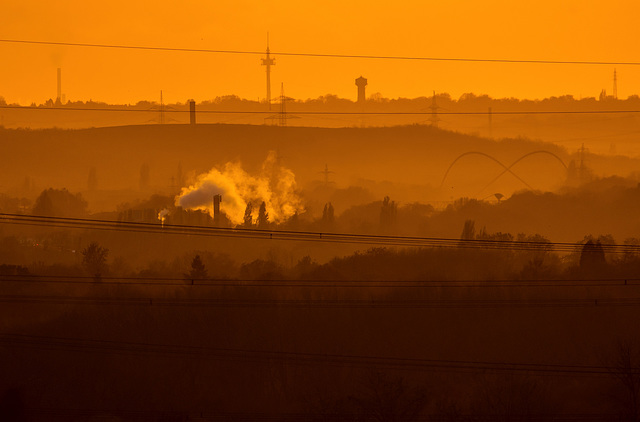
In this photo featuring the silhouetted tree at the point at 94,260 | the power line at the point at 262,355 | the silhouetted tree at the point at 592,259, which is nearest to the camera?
the power line at the point at 262,355

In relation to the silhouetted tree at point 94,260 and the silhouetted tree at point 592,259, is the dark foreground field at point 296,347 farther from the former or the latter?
the silhouetted tree at point 94,260

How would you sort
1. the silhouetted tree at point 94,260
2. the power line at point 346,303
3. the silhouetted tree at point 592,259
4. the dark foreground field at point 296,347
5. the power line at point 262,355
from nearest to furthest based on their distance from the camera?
the dark foreground field at point 296,347, the power line at point 262,355, the power line at point 346,303, the silhouetted tree at point 592,259, the silhouetted tree at point 94,260

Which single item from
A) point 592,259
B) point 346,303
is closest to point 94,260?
point 346,303

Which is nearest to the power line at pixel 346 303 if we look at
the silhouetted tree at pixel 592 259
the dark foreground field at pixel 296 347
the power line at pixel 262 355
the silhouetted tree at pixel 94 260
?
the dark foreground field at pixel 296 347

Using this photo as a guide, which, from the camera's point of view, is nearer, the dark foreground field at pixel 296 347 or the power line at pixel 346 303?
the dark foreground field at pixel 296 347

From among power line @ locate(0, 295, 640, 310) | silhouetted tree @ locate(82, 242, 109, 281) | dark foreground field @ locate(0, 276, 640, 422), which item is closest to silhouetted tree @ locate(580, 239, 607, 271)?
dark foreground field @ locate(0, 276, 640, 422)

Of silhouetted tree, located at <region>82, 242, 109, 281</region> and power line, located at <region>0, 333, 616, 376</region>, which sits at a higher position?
silhouetted tree, located at <region>82, 242, 109, 281</region>

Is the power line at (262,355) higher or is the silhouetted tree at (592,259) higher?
the silhouetted tree at (592,259)

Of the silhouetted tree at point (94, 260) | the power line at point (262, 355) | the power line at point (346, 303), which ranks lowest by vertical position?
the power line at point (262, 355)

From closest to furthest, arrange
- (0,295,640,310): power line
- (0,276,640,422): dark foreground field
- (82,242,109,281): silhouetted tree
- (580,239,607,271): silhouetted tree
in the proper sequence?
(0,276,640,422): dark foreground field
(0,295,640,310): power line
(580,239,607,271): silhouetted tree
(82,242,109,281): silhouetted tree

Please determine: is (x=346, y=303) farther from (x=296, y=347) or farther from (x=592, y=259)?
(x=592, y=259)

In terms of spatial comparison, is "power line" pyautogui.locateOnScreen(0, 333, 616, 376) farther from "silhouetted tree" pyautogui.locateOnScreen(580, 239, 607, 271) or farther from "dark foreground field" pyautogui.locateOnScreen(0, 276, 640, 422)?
"silhouetted tree" pyautogui.locateOnScreen(580, 239, 607, 271)

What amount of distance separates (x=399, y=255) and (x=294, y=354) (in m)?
61.6

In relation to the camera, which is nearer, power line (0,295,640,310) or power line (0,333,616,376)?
power line (0,333,616,376)
